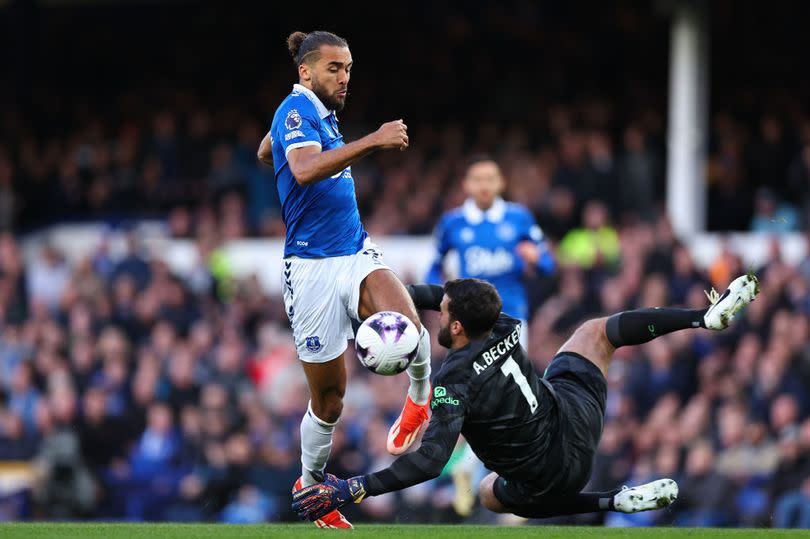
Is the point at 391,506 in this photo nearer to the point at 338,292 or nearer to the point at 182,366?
the point at 182,366

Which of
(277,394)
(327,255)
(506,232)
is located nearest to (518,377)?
(327,255)

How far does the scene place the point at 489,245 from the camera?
12.6 m

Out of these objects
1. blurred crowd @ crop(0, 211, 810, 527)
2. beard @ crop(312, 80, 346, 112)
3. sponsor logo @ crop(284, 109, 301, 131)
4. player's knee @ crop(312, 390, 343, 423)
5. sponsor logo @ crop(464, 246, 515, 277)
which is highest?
beard @ crop(312, 80, 346, 112)

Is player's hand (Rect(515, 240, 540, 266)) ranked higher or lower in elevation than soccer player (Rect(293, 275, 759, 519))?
higher

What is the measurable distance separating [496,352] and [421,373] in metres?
0.91

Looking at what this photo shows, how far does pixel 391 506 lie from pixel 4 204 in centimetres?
963

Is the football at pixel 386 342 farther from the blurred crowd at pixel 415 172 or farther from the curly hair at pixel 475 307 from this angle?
the blurred crowd at pixel 415 172

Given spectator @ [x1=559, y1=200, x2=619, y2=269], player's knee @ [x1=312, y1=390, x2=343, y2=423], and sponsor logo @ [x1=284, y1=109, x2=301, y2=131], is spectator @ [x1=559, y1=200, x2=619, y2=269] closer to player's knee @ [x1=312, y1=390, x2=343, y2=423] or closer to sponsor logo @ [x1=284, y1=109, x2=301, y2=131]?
player's knee @ [x1=312, y1=390, x2=343, y2=423]

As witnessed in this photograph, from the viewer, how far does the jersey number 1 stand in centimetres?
833

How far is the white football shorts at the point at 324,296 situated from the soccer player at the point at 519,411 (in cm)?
75

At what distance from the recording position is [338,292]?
353 inches

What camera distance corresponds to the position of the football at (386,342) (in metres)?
8.45

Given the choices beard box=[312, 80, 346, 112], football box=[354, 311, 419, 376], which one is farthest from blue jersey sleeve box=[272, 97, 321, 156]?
football box=[354, 311, 419, 376]

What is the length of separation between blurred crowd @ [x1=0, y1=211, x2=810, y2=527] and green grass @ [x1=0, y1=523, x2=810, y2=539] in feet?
11.5
